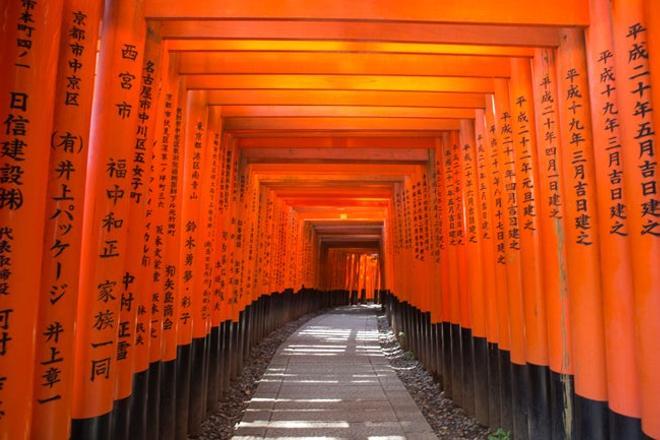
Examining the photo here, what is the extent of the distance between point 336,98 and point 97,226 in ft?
11.4

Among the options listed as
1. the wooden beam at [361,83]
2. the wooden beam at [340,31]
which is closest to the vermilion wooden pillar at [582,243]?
the wooden beam at [340,31]

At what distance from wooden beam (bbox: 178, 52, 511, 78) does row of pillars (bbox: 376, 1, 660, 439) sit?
47 centimetres

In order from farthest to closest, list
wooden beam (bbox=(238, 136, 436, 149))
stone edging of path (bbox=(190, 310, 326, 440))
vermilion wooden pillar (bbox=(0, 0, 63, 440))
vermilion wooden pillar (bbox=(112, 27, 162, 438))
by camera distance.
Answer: wooden beam (bbox=(238, 136, 436, 149)) → stone edging of path (bbox=(190, 310, 326, 440)) → vermilion wooden pillar (bbox=(112, 27, 162, 438)) → vermilion wooden pillar (bbox=(0, 0, 63, 440))

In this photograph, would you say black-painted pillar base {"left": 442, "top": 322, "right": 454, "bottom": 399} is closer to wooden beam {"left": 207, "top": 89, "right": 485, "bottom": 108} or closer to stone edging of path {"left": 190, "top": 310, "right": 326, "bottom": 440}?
stone edging of path {"left": 190, "top": 310, "right": 326, "bottom": 440}

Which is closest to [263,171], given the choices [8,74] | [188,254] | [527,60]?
[188,254]

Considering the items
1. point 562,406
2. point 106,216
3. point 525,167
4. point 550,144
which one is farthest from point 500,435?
point 106,216

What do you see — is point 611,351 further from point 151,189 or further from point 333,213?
point 333,213

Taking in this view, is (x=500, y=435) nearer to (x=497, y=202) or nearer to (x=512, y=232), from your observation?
(x=512, y=232)

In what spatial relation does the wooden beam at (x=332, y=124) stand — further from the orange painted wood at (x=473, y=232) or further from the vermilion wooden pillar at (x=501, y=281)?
the vermilion wooden pillar at (x=501, y=281)

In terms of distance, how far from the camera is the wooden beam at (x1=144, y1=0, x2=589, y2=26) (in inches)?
134

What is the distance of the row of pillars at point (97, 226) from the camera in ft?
6.93

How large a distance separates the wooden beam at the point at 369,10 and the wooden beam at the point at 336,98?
6.56 ft

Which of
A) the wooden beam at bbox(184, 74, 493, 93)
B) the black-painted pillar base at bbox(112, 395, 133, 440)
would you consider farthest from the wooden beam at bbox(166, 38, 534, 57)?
the black-painted pillar base at bbox(112, 395, 133, 440)

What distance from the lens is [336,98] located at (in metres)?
5.55
